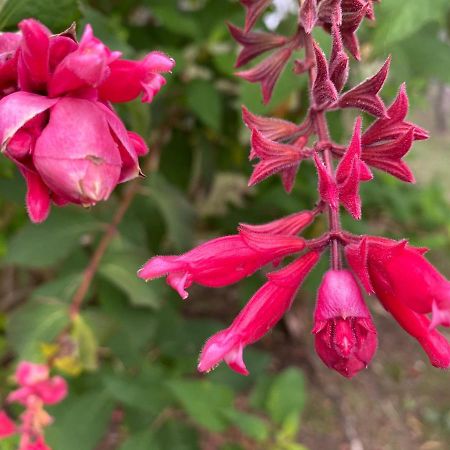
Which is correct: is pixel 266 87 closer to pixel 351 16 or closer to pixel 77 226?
pixel 351 16

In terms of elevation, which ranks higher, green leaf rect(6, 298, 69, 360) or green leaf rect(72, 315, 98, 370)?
green leaf rect(6, 298, 69, 360)

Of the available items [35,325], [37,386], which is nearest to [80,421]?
[35,325]

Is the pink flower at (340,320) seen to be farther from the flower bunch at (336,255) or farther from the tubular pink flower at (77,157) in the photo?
the tubular pink flower at (77,157)

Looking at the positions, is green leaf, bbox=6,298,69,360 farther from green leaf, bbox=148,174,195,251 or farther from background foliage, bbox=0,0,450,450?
green leaf, bbox=148,174,195,251

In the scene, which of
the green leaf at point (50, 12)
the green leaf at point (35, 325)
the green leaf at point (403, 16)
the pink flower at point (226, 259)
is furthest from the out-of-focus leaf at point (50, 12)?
the green leaf at point (35, 325)

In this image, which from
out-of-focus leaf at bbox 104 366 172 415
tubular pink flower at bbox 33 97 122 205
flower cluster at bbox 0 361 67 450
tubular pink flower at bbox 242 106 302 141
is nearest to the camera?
tubular pink flower at bbox 33 97 122 205

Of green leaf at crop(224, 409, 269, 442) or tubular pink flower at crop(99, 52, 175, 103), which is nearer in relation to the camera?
tubular pink flower at crop(99, 52, 175, 103)

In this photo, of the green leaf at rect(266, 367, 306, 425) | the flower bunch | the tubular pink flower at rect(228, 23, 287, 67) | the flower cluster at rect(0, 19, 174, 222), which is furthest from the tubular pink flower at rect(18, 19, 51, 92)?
the green leaf at rect(266, 367, 306, 425)
